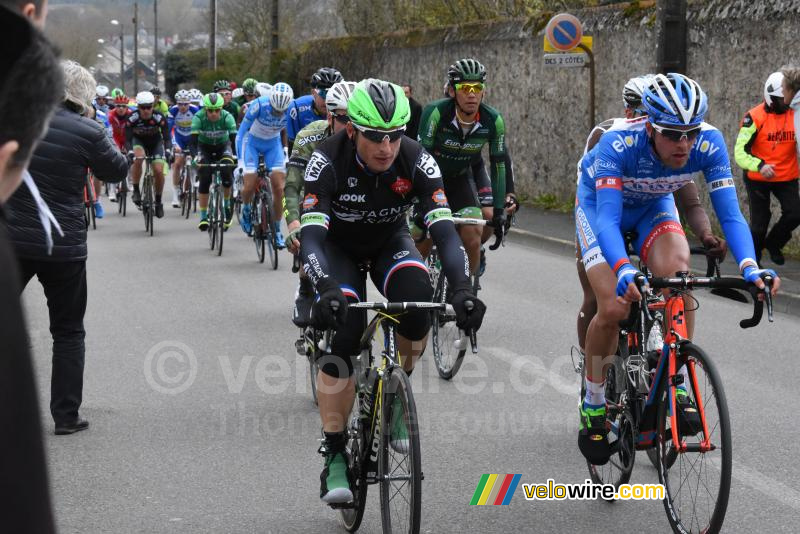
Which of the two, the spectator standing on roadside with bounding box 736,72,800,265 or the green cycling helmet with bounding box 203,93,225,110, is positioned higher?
the green cycling helmet with bounding box 203,93,225,110

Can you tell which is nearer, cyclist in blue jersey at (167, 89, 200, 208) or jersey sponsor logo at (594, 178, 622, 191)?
jersey sponsor logo at (594, 178, 622, 191)

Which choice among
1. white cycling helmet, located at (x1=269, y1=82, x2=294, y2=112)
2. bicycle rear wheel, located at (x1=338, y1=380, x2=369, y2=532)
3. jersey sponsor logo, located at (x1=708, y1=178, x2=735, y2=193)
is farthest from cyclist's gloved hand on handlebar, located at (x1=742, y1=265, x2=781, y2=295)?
white cycling helmet, located at (x1=269, y1=82, x2=294, y2=112)

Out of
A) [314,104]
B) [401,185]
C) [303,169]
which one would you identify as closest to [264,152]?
[314,104]

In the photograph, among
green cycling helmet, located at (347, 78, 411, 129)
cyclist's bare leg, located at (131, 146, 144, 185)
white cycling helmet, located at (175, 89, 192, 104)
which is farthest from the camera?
white cycling helmet, located at (175, 89, 192, 104)

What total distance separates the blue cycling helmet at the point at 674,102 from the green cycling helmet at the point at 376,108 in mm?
1052

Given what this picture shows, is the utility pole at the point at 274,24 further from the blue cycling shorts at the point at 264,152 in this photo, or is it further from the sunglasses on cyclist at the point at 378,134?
the sunglasses on cyclist at the point at 378,134

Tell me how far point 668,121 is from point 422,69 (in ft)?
68.6

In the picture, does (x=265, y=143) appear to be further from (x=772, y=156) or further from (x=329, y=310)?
(x=329, y=310)

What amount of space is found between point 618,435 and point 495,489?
0.68m

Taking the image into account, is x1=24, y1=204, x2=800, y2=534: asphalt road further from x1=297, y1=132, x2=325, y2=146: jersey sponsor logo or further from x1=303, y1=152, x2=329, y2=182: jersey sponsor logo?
x1=297, y1=132, x2=325, y2=146: jersey sponsor logo

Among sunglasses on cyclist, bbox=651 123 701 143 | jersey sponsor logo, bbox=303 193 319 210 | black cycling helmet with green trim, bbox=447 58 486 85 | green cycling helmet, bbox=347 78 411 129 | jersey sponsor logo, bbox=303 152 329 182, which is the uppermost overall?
black cycling helmet with green trim, bbox=447 58 486 85

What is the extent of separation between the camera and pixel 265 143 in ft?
45.2

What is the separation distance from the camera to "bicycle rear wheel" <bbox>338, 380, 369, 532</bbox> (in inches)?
182

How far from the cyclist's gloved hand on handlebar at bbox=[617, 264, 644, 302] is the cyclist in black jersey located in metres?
0.64
